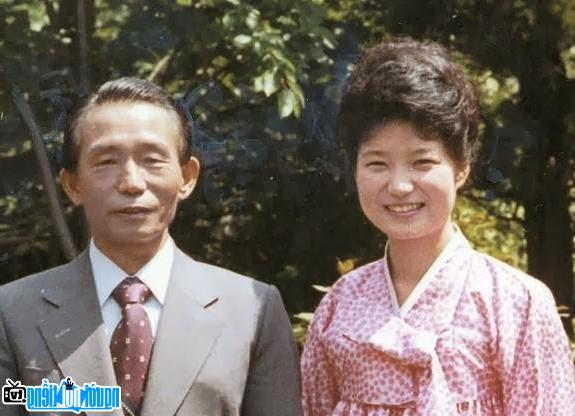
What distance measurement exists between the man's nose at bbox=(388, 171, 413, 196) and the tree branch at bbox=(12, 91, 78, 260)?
284cm

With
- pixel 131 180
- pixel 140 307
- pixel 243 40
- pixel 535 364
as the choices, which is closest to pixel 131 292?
pixel 140 307

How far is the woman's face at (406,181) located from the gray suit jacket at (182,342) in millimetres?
387

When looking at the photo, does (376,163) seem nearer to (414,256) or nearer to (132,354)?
(414,256)

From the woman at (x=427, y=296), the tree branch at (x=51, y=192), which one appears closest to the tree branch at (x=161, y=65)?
the tree branch at (x=51, y=192)

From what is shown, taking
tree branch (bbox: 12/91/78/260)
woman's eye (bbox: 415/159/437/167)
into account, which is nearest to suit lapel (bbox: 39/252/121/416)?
woman's eye (bbox: 415/159/437/167)

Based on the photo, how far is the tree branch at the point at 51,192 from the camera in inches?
215

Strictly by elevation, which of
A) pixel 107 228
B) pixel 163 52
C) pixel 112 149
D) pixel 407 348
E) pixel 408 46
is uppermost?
pixel 163 52

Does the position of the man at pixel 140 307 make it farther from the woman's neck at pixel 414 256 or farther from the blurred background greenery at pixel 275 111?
the blurred background greenery at pixel 275 111

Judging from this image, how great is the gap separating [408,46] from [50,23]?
113 inches

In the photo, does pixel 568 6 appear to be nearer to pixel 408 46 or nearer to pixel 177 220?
pixel 177 220

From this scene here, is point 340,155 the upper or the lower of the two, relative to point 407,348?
upper

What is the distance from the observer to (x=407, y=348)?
303 cm

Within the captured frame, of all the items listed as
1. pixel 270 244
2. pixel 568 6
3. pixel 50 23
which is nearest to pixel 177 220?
pixel 270 244

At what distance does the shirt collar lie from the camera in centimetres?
290
